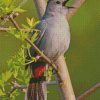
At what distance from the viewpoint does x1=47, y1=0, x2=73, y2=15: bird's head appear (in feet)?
7.43

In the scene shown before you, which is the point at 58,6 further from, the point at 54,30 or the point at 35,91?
the point at 35,91

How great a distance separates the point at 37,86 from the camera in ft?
7.95

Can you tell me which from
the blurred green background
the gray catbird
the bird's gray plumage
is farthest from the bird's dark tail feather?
the blurred green background

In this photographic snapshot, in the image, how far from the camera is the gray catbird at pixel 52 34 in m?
2.21

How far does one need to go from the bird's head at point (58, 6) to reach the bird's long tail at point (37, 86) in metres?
0.45

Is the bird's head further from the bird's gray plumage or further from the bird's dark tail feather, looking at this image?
the bird's dark tail feather

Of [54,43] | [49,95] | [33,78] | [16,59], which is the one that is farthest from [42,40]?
[49,95]

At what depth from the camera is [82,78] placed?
3.77m

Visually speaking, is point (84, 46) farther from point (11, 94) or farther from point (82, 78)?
point (11, 94)

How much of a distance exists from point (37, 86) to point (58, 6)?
0.64 meters

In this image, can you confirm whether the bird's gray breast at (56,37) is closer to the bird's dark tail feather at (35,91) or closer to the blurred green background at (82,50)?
the bird's dark tail feather at (35,91)

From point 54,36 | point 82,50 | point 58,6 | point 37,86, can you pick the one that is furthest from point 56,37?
point 82,50

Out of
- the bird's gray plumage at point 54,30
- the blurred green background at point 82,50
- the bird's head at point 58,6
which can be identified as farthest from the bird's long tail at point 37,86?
the blurred green background at point 82,50

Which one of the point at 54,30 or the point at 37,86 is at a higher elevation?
the point at 54,30
